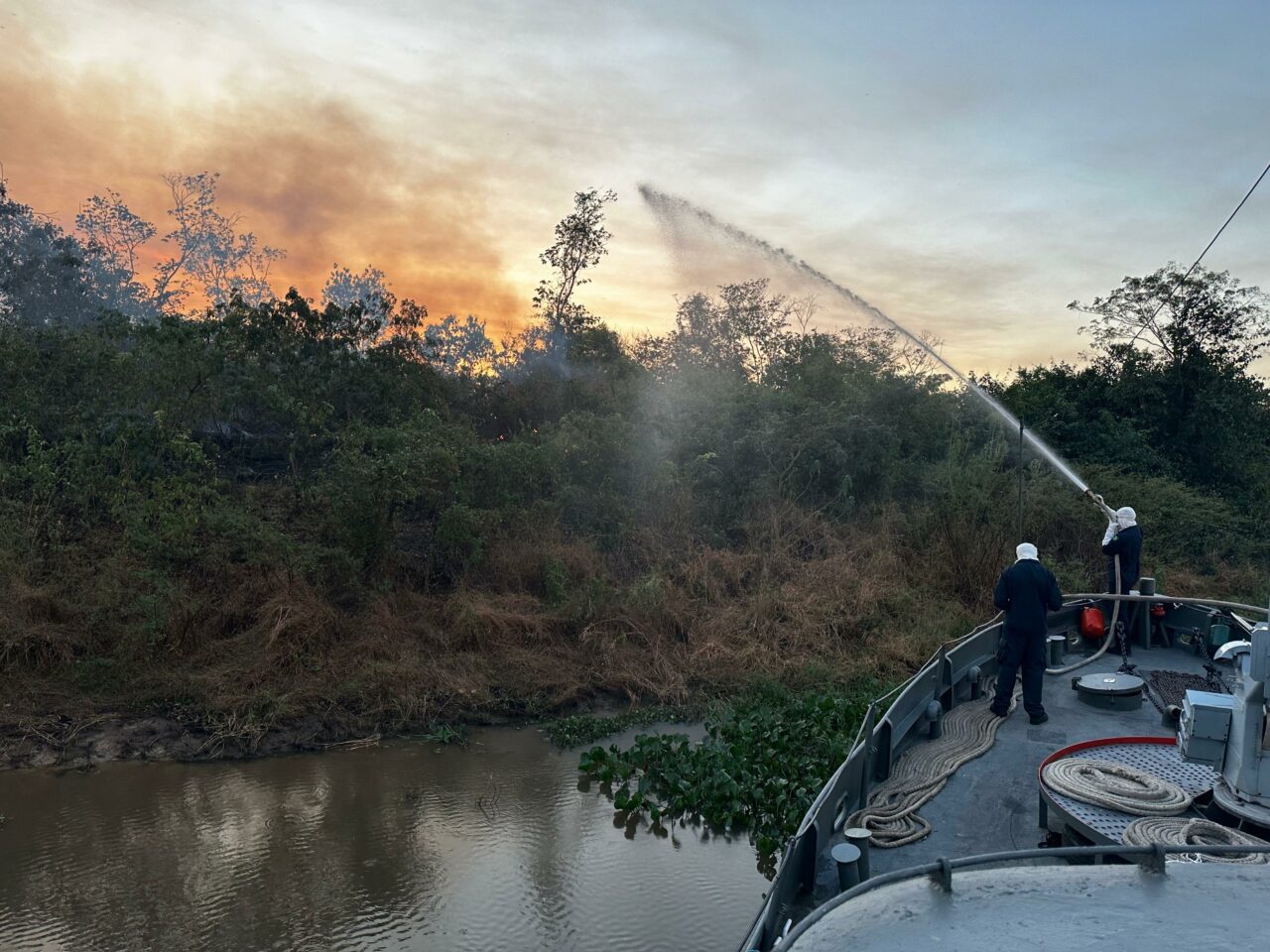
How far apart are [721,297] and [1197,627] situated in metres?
16.1

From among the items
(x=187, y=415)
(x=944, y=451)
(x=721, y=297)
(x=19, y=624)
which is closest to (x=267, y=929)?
(x=19, y=624)

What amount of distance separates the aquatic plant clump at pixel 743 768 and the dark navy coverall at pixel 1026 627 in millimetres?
2128

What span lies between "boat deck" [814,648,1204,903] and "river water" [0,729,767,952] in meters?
1.99

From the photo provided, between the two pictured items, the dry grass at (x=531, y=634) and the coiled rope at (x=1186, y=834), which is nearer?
the coiled rope at (x=1186, y=834)

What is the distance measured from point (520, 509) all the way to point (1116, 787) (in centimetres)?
1140

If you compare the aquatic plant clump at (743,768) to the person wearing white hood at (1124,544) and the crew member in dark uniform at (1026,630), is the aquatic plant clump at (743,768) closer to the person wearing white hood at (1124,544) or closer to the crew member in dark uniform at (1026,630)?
the crew member in dark uniform at (1026,630)

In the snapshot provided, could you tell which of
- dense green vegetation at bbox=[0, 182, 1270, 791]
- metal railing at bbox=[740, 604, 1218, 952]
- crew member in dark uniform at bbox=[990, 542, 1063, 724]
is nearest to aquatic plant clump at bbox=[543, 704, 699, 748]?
dense green vegetation at bbox=[0, 182, 1270, 791]

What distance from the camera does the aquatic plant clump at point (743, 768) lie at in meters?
8.21

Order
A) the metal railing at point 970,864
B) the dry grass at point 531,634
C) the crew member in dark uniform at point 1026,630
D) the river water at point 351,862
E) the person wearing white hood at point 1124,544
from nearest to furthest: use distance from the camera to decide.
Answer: the metal railing at point 970,864 < the river water at point 351,862 < the crew member in dark uniform at point 1026,630 < the person wearing white hood at point 1124,544 < the dry grass at point 531,634

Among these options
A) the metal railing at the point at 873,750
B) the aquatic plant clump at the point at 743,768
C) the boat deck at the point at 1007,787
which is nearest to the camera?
the metal railing at the point at 873,750

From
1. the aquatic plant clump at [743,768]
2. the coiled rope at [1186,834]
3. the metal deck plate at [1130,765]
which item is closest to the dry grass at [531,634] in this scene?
the aquatic plant clump at [743,768]

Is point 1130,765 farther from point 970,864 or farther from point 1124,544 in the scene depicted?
point 1124,544

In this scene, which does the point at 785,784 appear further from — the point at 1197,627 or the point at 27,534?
the point at 27,534

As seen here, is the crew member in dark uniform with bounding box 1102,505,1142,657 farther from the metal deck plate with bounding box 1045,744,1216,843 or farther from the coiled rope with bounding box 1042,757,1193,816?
the coiled rope with bounding box 1042,757,1193,816
